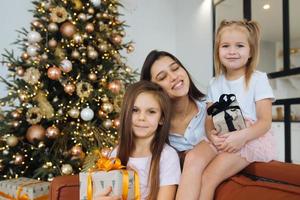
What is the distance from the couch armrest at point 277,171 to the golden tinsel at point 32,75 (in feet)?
5.68

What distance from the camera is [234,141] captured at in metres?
1.17

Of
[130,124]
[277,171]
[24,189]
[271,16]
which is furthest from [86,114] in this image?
[271,16]

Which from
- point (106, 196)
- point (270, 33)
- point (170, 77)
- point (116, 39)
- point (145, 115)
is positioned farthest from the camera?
point (270, 33)

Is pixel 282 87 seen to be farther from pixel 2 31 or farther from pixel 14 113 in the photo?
pixel 2 31

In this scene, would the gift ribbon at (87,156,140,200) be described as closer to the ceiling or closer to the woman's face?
→ the woman's face

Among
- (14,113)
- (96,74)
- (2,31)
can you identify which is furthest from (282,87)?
(2,31)

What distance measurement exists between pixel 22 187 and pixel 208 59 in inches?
117

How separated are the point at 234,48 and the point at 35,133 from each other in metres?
1.63

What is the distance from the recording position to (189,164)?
1158 mm

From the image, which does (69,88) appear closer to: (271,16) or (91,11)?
(91,11)

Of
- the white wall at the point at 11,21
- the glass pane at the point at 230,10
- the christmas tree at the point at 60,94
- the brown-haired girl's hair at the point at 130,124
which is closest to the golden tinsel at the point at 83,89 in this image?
the christmas tree at the point at 60,94

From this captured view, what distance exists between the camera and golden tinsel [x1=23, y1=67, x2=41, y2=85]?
89.3 inches

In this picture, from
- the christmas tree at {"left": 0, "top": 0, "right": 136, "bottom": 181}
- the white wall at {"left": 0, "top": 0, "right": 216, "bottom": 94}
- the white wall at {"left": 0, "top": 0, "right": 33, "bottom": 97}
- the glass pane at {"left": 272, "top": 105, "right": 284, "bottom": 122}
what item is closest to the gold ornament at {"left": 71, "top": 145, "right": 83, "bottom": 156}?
the christmas tree at {"left": 0, "top": 0, "right": 136, "bottom": 181}

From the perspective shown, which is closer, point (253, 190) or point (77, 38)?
point (253, 190)
